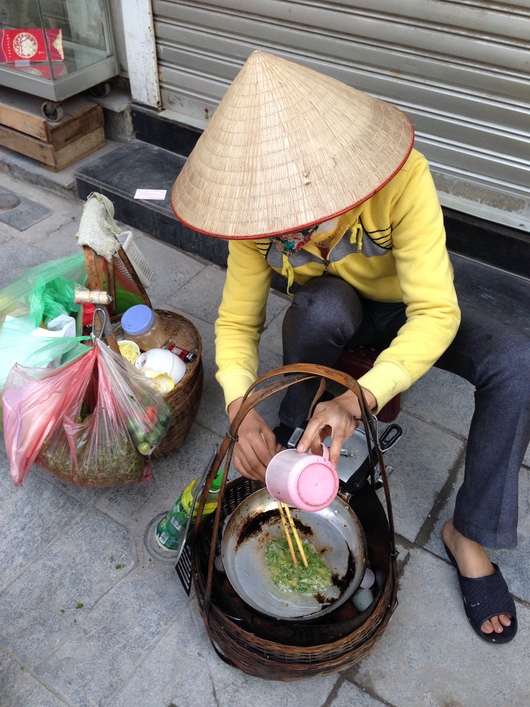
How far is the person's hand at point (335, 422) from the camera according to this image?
4.30ft

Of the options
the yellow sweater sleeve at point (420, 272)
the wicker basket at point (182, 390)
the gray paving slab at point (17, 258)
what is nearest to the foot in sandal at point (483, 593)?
the yellow sweater sleeve at point (420, 272)

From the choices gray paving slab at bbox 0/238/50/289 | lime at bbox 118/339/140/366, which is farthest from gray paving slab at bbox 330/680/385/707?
gray paving slab at bbox 0/238/50/289

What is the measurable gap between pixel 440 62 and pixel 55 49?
7.51 feet

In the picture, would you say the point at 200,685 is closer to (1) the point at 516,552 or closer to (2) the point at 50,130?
(1) the point at 516,552

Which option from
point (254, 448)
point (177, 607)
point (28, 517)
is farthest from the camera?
point (28, 517)

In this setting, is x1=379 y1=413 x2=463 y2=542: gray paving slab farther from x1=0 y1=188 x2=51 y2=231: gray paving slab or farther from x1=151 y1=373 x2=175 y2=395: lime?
x1=0 y1=188 x2=51 y2=231: gray paving slab

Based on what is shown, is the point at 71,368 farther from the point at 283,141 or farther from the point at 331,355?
the point at 283,141

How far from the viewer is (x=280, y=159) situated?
126 cm

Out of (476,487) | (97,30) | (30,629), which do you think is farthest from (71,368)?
(97,30)

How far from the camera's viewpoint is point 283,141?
4.13ft

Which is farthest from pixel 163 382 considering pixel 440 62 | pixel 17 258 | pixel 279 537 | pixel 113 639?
pixel 440 62

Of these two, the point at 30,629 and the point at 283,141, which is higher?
A: the point at 283,141

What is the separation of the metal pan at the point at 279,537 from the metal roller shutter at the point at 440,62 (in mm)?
1649

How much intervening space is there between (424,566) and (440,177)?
5.67 feet
